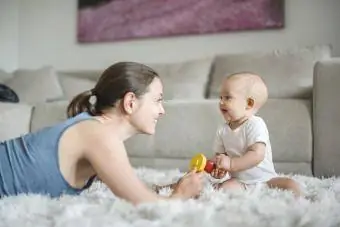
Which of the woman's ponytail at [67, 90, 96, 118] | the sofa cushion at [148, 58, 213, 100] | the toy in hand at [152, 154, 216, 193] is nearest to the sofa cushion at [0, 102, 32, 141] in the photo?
the sofa cushion at [148, 58, 213, 100]

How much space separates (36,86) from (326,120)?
1.88 metres

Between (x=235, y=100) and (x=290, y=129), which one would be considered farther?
(x=290, y=129)

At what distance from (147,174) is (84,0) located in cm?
200

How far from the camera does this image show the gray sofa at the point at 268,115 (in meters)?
1.80

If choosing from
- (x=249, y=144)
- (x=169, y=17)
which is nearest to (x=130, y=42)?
(x=169, y=17)

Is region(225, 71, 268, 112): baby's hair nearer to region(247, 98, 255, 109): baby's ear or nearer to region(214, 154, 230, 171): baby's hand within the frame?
region(247, 98, 255, 109): baby's ear

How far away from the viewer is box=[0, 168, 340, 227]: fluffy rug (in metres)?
0.81

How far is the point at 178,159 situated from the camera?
2004 millimetres

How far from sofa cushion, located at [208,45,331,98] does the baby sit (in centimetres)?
82

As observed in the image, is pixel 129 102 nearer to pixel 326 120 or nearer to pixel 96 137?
pixel 96 137

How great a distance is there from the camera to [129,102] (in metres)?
1.14

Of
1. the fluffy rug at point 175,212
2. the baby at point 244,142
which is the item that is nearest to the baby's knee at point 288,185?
the baby at point 244,142

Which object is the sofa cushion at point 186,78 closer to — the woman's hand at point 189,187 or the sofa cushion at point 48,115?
the sofa cushion at point 48,115

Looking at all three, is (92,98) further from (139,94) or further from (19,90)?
(19,90)
